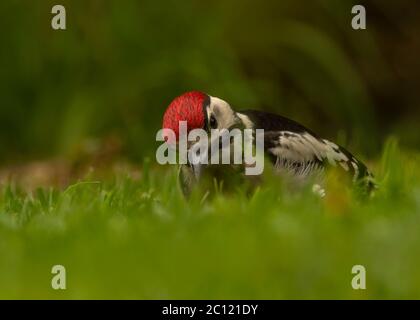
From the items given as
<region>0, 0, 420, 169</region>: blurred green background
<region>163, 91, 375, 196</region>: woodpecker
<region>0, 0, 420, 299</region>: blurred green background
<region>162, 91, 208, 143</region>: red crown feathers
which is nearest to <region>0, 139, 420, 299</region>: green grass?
<region>163, 91, 375, 196</region>: woodpecker

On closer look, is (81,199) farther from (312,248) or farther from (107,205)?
(312,248)

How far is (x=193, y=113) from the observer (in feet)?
16.0

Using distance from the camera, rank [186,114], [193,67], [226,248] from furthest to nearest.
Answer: [193,67] < [186,114] < [226,248]

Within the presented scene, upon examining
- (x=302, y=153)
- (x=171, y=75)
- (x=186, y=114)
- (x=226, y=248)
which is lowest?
(x=226, y=248)

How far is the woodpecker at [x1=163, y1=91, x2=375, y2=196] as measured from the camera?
16.0 feet

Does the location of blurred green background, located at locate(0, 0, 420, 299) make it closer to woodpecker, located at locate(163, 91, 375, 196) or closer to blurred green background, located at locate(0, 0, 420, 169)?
blurred green background, located at locate(0, 0, 420, 169)

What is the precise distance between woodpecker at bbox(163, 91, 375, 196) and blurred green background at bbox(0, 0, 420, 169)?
12.1 feet

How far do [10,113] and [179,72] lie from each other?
59.3 inches

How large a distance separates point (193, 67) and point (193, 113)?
4389 mm

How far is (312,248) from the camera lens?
3.69m

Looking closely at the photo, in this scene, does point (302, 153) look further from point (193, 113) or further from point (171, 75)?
point (171, 75)

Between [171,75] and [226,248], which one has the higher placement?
[171,75]

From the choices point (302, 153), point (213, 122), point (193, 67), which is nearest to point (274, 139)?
point (302, 153)

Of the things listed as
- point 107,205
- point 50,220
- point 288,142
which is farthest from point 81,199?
point 288,142
